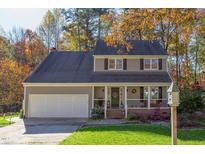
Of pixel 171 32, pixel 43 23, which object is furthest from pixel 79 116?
pixel 43 23

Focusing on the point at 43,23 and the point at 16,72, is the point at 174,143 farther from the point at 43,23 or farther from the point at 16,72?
the point at 43,23

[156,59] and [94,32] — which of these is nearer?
[156,59]

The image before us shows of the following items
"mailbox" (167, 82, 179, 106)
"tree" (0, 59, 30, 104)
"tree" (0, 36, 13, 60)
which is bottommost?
"mailbox" (167, 82, 179, 106)

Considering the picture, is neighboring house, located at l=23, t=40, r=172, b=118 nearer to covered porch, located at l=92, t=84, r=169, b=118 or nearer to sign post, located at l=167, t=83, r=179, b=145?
covered porch, located at l=92, t=84, r=169, b=118

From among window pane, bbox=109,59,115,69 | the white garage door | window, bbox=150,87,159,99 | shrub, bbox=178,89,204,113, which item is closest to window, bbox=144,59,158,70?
window, bbox=150,87,159,99

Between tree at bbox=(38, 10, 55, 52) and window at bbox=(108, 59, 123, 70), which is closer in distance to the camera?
window at bbox=(108, 59, 123, 70)

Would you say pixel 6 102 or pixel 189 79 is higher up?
pixel 189 79

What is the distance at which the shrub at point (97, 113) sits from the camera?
886 inches

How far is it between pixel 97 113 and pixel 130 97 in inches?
133

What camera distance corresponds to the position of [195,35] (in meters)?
33.6

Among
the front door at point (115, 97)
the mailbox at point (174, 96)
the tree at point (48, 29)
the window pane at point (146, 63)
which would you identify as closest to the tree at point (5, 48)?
the tree at point (48, 29)

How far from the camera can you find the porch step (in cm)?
2272

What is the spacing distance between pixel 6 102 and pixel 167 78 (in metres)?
18.5

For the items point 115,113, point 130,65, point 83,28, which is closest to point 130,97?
point 115,113
